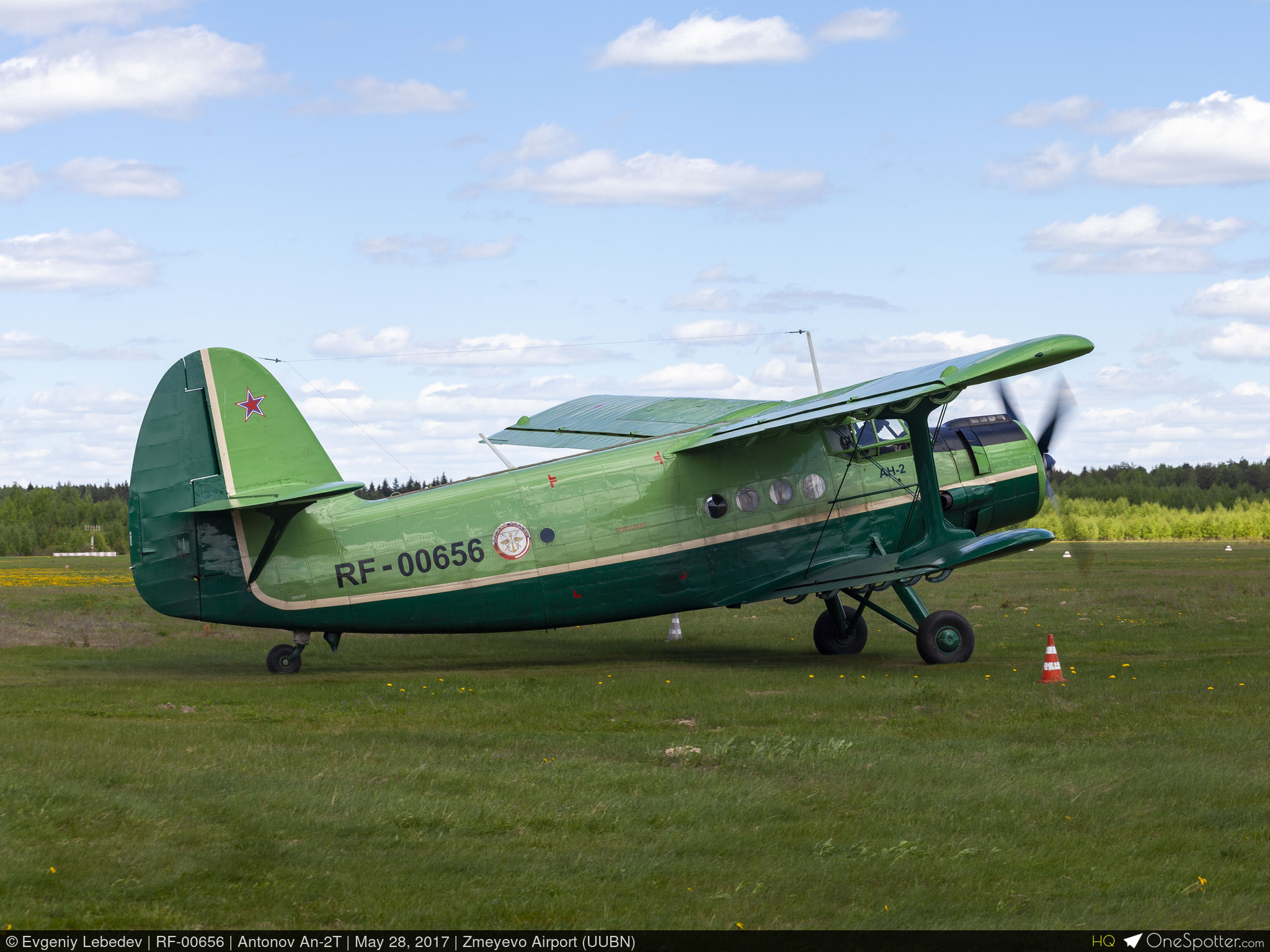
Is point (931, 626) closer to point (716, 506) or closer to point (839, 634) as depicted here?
point (839, 634)

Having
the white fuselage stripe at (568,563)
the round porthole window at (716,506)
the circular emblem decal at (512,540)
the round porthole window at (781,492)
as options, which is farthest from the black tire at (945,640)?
the circular emblem decal at (512,540)

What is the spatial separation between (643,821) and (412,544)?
865cm

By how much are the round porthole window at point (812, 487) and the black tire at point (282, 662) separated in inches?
315

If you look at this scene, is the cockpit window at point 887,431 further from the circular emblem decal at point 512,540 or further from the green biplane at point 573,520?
the circular emblem decal at point 512,540

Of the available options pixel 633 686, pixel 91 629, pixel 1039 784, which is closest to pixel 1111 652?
pixel 633 686

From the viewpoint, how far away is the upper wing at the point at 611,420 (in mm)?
22406

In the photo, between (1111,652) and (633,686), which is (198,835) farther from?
(1111,652)

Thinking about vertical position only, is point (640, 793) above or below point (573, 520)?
below

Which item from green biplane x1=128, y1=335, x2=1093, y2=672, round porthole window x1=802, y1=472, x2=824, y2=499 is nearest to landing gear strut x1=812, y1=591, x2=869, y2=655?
green biplane x1=128, y1=335, x2=1093, y2=672

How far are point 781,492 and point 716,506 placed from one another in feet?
3.52
